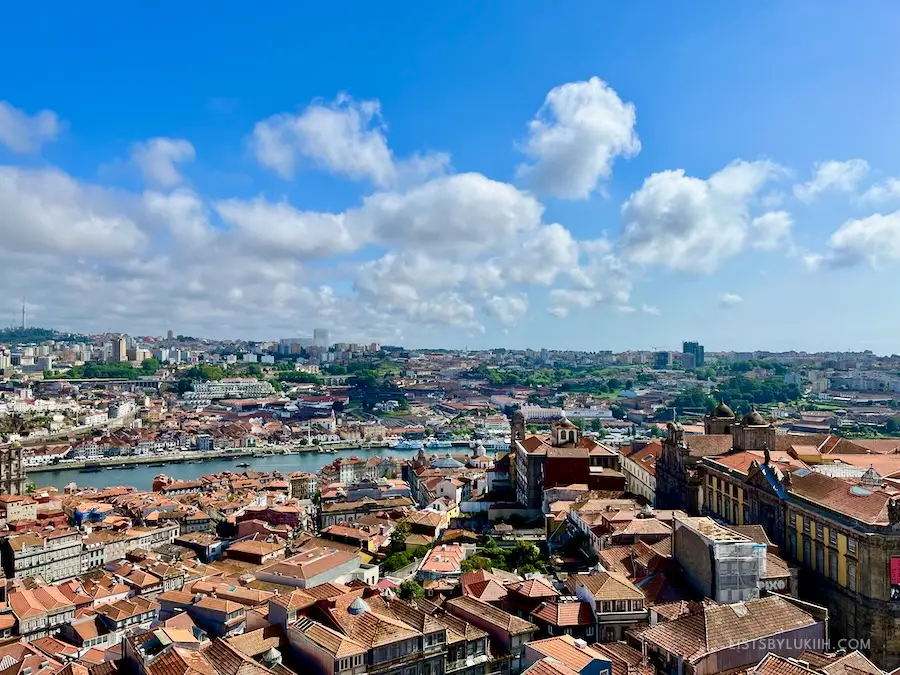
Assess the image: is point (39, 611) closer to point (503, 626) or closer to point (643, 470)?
point (503, 626)

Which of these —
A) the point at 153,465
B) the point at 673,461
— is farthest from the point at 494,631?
the point at 153,465

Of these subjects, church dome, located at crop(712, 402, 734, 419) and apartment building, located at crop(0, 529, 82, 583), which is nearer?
apartment building, located at crop(0, 529, 82, 583)

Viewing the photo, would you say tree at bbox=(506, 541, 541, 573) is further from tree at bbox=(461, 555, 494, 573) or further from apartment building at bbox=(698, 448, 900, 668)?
apartment building at bbox=(698, 448, 900, 668)

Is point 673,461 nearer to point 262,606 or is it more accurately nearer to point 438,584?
point 438,584

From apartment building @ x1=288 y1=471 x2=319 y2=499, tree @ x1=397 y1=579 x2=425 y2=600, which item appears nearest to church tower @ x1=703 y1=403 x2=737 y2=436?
tree @ x1=397 y1=579 x2=425 y2=600

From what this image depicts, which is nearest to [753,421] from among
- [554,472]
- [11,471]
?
[554,472]

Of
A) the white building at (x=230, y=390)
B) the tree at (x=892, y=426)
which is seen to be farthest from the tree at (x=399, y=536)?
the white building at (x=230, y=390)

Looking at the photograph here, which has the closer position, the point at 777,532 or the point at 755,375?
the point at 777,532
